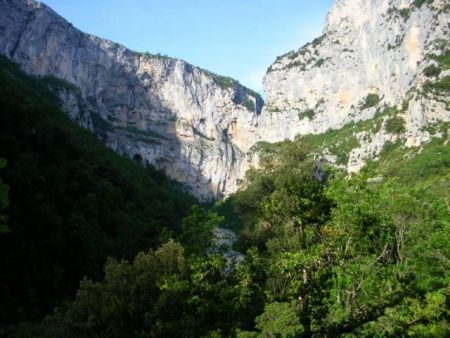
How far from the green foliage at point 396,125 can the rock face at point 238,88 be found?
24 cm

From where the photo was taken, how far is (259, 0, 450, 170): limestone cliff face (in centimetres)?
10862

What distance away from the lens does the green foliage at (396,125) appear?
105312 millimetres

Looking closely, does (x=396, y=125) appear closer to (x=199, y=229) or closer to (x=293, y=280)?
(x=199, y=229)

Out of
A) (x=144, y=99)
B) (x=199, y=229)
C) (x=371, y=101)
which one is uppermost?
(x=371, y=101)

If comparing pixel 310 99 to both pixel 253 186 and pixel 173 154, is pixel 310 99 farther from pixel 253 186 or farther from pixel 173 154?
pixel 253 186

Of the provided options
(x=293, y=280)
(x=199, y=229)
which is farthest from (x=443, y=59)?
(x=293, y=280)

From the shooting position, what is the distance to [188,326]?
44.4 ft

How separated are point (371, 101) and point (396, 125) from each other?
32.1 m

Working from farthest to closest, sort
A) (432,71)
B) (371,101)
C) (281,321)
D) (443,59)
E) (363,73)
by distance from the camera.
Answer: (363,73), (371,101), (443,59), (432,71), (281,321)

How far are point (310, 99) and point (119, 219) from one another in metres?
121

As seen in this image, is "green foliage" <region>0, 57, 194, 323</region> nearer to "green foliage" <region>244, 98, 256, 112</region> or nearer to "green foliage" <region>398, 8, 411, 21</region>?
"green foliage" <region>398, 8, 411, 21</region>

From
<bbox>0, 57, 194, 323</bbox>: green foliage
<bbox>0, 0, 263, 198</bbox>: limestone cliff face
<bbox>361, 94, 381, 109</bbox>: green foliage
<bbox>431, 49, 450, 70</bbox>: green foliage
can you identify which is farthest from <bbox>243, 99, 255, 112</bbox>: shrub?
<bbox>0, 57, 194, 323</bbox>: green foliage

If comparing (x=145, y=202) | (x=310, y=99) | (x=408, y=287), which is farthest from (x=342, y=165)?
(x=408, y=287)

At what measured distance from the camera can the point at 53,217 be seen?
→ 3791 cm
